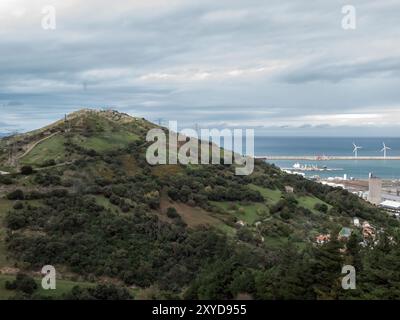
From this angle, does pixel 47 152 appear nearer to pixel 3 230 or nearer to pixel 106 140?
pixel 106 140

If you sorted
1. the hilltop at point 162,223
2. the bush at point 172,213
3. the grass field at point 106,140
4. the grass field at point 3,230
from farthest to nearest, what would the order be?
the grass field at point 106,140, the bush at point 172,213, the grass field at point 3,230, the hilltop at point 162,223

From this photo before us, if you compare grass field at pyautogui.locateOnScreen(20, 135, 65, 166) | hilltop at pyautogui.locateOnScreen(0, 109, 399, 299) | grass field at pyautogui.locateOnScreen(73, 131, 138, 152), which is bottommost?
hilltop at pyautogui.locateOnScreen(0, 109, 399, 299)

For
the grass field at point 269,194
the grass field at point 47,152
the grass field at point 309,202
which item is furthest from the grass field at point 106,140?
the grass field at point 309,202

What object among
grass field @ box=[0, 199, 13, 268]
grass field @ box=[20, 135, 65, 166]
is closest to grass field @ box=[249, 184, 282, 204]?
grass field @ box=[20, 135, 65, 166]

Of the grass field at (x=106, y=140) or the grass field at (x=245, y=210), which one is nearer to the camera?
the grass field at (x=245, y=210)

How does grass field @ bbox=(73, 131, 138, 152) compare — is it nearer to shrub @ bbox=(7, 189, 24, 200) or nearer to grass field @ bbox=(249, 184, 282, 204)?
grass field @ bbox=(249, 184, 282, 204)

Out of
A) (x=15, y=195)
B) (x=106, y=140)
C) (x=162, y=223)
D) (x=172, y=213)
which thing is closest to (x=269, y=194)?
(x=172, y=213)

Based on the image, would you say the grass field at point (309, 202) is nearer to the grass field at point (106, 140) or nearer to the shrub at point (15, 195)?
the grass field at point (106, 140)

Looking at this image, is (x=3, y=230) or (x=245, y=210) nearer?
(x=3, y=230)

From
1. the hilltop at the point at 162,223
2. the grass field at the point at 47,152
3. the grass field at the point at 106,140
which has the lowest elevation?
the hilltop at the point at 162,223
